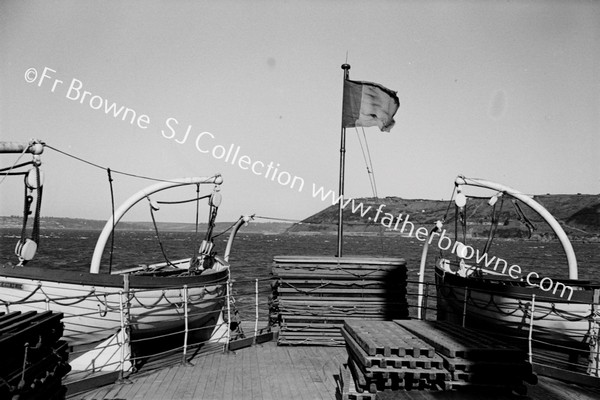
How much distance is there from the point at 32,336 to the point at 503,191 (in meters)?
11.4

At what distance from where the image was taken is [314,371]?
8188 mm

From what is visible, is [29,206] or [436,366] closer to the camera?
[436,366]

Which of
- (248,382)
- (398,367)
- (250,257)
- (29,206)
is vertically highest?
(29,206)

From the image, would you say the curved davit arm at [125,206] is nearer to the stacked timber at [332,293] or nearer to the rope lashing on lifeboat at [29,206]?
the rope lashing on lifeboat at [29,206]

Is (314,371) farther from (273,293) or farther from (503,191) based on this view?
(503,191)

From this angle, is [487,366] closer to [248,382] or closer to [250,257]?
[248,382]

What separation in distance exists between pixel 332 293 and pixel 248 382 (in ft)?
11.0

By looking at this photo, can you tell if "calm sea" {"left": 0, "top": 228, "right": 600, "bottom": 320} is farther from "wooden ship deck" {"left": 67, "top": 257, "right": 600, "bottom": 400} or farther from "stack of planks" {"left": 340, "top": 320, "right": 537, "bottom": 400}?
"stack of planks" {"left": 340, "top": 320, "right": 537, "bottom": 400}

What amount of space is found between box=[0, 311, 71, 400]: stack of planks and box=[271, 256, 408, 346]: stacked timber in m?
5.41

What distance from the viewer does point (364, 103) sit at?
462 inches

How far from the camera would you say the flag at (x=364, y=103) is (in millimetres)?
11695

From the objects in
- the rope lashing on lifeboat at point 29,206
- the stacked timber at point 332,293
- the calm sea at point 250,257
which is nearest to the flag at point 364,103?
the calm sea at point 250,257

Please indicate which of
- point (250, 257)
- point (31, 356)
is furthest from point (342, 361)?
point (250, 257)

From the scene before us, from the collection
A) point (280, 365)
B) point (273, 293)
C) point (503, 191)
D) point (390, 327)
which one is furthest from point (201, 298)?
point (503, 191)
